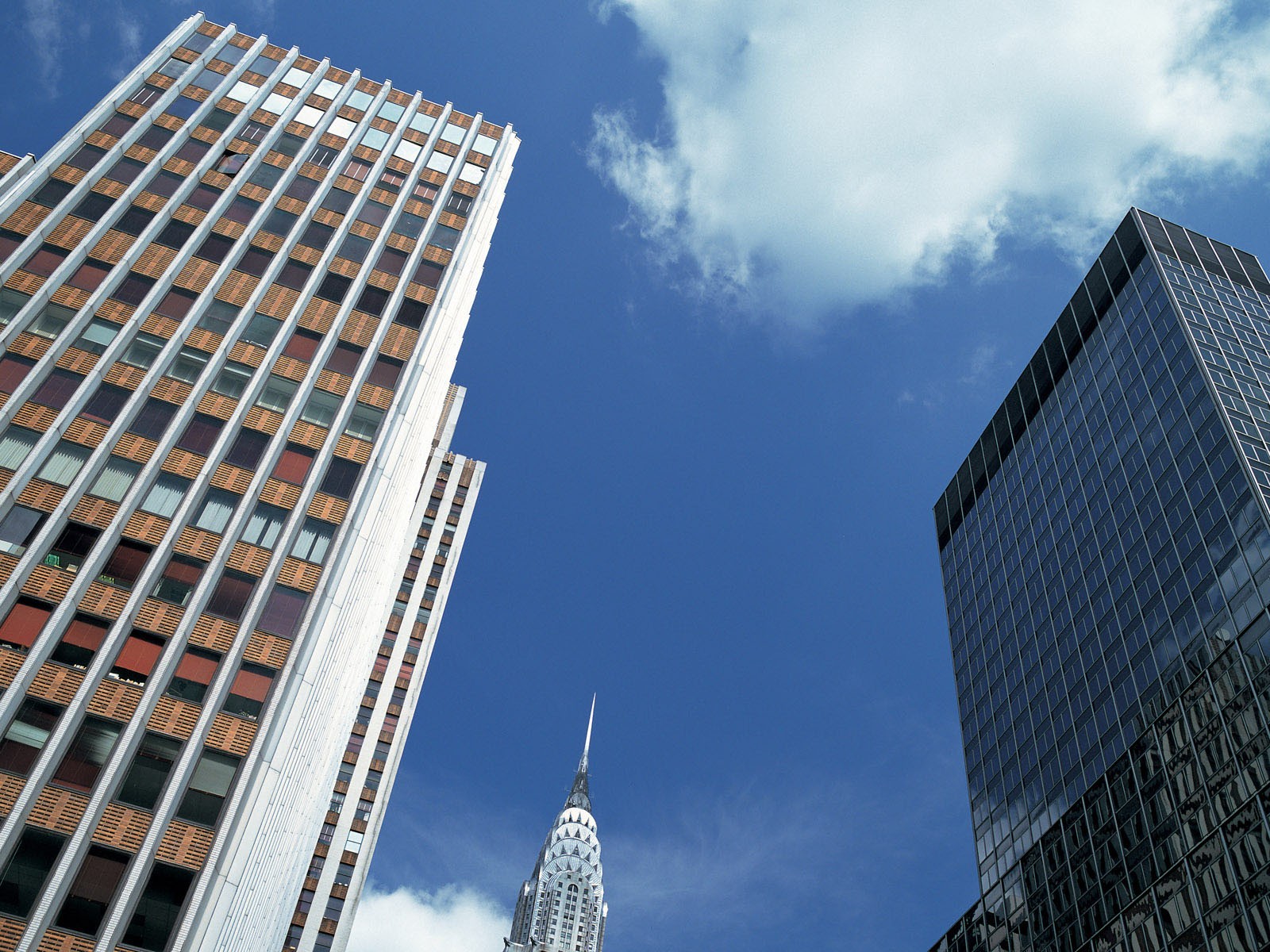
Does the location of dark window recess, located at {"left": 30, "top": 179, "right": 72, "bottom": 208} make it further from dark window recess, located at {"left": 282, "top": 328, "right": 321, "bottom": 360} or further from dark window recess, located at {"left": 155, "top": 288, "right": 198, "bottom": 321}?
dark window recess, located at {"left": 282, "top": 328, "right": 321, "bottom": 360}

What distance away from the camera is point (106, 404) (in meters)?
50.7

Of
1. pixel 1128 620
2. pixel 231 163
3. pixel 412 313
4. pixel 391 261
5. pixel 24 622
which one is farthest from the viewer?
pixel 1128 620

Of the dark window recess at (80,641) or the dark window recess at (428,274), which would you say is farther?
the dark window recess at (428,274)

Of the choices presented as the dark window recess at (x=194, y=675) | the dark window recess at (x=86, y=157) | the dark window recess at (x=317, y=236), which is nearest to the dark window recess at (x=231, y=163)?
the dark window recess at (x=317, y=236)

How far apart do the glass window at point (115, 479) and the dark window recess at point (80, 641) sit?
616 centimetres

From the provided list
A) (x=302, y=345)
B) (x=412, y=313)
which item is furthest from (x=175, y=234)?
(x=412, y=313)

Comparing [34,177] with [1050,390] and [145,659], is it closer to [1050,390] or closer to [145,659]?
[145,659]

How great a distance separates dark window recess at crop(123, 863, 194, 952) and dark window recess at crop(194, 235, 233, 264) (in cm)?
3371

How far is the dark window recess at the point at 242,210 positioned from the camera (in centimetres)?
6262

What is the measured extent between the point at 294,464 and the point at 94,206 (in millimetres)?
20410

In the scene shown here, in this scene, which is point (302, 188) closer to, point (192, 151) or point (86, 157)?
point (192, 151)

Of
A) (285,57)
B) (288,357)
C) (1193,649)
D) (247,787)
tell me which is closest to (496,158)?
(285,57)

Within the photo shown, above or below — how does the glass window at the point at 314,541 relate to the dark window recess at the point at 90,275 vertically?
below

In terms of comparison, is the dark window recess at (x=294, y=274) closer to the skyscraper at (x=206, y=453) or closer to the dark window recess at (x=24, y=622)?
the skyscraper at (x=206, y=453)
